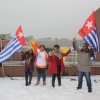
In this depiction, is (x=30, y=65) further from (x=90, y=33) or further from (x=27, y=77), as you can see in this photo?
(x=90, y=33)

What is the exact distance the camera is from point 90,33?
9750 mm

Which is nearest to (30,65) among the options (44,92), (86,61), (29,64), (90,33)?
(29,64)

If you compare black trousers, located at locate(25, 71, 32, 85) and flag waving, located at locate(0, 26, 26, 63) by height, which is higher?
flag waving, located at locate(0, 26, 26, 63)

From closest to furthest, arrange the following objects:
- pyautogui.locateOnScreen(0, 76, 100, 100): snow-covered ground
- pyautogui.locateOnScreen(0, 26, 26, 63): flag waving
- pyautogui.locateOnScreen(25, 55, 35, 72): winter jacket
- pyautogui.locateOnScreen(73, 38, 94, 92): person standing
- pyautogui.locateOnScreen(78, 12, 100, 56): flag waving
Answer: pyautogui.locateOnScreen(0, 76, 100, 100): snow-covered ground
pyautogui.locateOnScreen(73, 38, 94, 92): person standing
pyautogui.locateOnScreen(78, 12, 100, 56): flag waving
pyautogui.locateOnScreen(25, 55, 35, 72): winter jacket
pyautogui.locateOnScreen(0, 26, 26, 63): flag waving

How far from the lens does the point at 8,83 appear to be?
1088 centimetres

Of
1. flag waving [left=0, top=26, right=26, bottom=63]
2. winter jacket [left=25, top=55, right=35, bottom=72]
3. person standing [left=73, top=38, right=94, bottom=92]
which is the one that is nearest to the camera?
person standing [left=73, top=38, right=94, bottom=92]

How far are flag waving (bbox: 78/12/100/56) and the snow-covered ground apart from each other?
1.51 meters

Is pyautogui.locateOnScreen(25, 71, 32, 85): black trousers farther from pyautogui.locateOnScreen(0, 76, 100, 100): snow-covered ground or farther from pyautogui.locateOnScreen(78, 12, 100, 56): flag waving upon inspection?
pyautogui.locateOnScreen(78, 12, 100, 56): flag waving

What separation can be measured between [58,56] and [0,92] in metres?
2.32

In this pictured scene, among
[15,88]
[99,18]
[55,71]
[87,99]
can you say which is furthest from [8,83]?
[99,18]

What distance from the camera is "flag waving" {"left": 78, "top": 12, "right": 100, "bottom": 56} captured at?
9719mm

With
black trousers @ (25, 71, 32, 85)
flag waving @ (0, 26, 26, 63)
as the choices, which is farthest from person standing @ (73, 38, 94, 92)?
flag waving @ (0, 26, 26, 63)

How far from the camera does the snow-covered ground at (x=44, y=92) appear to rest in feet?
28.0

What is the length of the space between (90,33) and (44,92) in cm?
243
